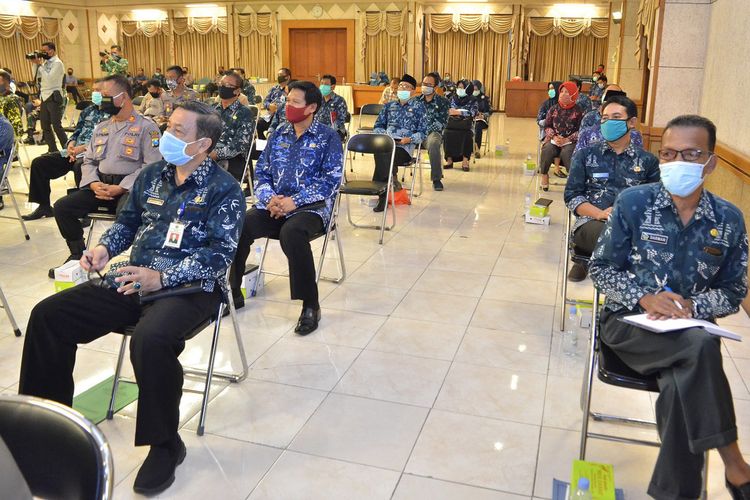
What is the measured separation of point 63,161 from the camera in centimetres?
581

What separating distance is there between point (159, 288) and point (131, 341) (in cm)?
23

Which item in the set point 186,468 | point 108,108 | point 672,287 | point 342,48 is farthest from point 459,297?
point 342,48

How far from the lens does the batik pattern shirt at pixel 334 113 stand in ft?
25.1

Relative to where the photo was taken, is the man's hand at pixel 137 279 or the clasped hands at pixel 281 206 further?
the clasped hands at pixel 281 206

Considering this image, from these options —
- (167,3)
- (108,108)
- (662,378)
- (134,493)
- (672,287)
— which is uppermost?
(167,3)

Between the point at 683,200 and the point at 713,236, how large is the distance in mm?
160

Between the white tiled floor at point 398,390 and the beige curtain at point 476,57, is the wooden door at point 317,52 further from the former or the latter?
the white tiled floor at point 398,390

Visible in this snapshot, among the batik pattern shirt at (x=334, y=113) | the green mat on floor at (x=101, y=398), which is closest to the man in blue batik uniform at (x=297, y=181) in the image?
the green mat on floor at (x=101, y=398)

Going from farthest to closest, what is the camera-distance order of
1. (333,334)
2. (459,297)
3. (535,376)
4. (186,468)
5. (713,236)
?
(459,297)
(333,334)
(535,376)
(186,468)
(713,236)

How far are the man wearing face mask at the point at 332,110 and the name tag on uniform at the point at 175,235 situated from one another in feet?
16.9

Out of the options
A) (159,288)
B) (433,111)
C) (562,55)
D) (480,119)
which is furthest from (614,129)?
(562,55)

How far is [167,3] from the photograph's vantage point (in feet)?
66.1

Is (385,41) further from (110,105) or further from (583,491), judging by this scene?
(583,491)

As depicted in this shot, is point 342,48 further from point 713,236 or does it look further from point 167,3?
point 713,236
